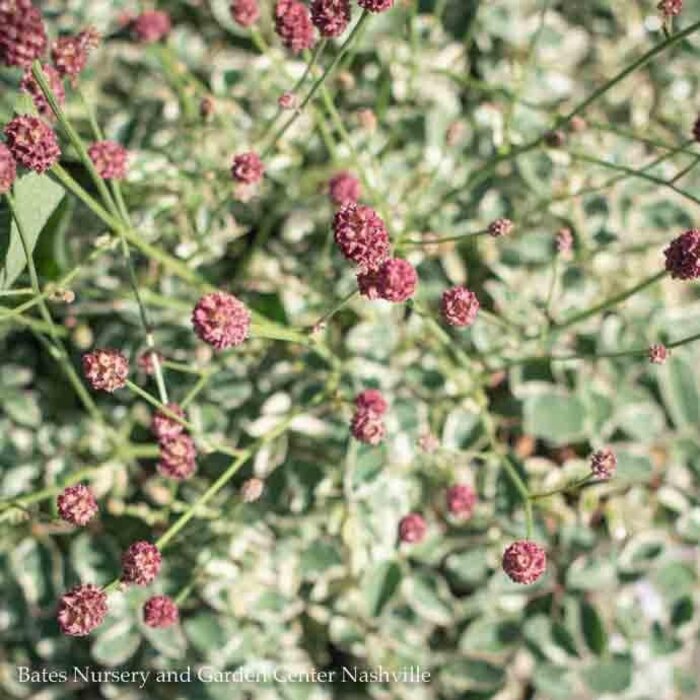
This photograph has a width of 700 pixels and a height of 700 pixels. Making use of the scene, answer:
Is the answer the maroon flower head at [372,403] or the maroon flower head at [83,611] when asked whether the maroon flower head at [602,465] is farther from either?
the maroon flower head at [83,611]

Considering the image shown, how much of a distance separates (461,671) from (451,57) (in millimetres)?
1415

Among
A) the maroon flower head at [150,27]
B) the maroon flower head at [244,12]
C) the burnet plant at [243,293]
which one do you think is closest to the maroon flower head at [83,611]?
the burnet plant at [243,293]

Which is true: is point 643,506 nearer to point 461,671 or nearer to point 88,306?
point 461,671

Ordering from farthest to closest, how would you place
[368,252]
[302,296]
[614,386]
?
[614,386] < [302,296] < [368,252]

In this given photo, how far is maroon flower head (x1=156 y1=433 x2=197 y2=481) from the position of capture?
160cm

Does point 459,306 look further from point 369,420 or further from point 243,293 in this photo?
point 243,293

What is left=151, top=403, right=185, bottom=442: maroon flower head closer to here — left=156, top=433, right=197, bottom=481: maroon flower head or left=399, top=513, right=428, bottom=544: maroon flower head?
left=156, top=433, right=197, bottom=481: maroon flower head

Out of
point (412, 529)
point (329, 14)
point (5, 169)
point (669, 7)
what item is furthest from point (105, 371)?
point (669, 7)

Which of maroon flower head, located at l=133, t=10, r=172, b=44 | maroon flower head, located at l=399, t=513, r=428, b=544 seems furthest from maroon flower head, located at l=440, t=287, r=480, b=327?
maroon flower head, located at l=133, t=10, r=172, b=44

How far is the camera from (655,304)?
7.47ft

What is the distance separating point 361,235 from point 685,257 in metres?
0.46

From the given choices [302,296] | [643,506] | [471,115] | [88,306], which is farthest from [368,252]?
[643,506]

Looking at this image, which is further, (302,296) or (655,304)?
(655,304)

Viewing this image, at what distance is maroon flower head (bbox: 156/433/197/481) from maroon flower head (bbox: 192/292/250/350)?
316 mm
